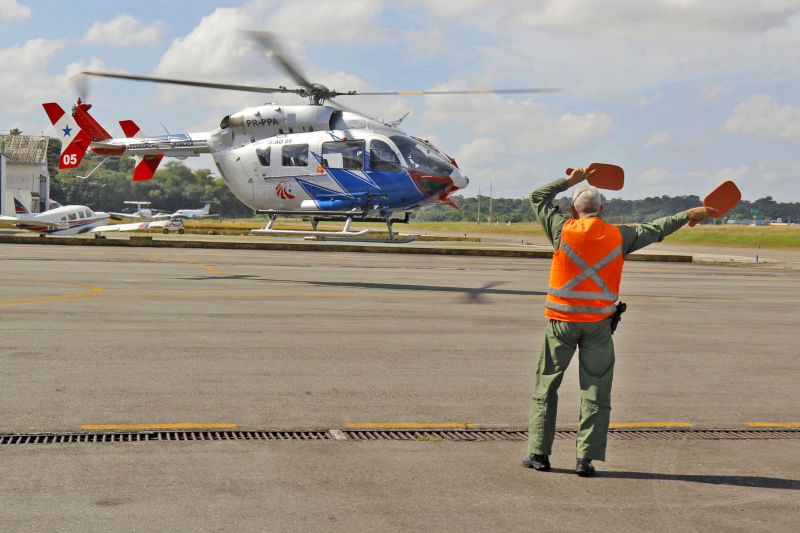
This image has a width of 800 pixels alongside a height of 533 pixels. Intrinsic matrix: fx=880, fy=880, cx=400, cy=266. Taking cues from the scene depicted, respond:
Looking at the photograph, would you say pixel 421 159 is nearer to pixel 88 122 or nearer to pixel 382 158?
pixel 382 158

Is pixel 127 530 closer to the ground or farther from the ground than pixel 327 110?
closer to the ground

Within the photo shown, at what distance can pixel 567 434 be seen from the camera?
7.08 meters

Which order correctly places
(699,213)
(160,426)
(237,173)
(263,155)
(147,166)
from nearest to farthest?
(699,213), (160,426), (263,155), (237,173), (147,166)

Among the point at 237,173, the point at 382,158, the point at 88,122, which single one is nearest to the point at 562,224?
the point at 382,158

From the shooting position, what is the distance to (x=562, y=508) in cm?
520

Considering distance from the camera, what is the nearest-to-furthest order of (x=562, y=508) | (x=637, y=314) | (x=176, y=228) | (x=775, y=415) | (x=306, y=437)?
(x=562, y=508), (x=306, y=437), (x=775, y=415), (x=637, y=314), (x=176, y=228)

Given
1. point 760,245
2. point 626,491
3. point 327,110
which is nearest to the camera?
point 626,491

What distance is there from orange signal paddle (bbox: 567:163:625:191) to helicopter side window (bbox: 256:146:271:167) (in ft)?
63.1

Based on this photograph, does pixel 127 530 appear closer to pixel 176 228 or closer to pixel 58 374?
pixel 58 374

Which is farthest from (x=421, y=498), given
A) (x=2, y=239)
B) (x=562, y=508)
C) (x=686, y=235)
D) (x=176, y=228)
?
(x=686, y=235)

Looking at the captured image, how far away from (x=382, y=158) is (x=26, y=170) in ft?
294

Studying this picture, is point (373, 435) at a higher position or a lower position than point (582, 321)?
lower

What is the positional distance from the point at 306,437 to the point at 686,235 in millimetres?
89668

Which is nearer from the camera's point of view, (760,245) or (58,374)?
(58,374)
